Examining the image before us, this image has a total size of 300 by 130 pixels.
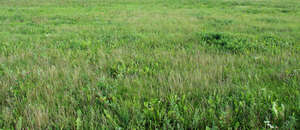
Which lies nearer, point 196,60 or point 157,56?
point 196,60

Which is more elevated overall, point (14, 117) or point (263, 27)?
point (263, 27)

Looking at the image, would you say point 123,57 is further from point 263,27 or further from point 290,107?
point 263,27

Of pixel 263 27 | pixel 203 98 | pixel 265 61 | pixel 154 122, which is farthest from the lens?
pixel 263 27

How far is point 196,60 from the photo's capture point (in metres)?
3.75

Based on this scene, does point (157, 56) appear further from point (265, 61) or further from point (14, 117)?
point (14, 117)

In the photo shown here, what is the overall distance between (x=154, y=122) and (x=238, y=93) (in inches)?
47.6

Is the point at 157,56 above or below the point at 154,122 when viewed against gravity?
above

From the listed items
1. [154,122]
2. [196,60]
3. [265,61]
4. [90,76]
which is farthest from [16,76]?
[265,61]

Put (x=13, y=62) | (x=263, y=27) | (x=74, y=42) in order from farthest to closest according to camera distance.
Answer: (x=263, y=27) < (x=74, y=42) < (x=13, y=62)

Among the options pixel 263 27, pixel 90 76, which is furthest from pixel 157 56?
pixel 263 27

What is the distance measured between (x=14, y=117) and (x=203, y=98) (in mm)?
2177

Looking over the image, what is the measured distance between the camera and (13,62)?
3834 millimetres

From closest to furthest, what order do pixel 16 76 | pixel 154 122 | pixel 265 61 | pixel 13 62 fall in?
1. pixel 154 122
2. pixel 16 76
3. pixel 265 61
4. pixel 13 62

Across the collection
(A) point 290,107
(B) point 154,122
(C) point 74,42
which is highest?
(C) point 74,42
